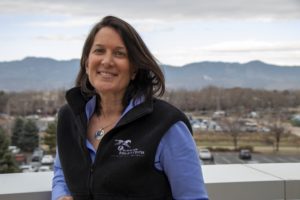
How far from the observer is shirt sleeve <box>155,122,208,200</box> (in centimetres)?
145

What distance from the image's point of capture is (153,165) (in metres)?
1.49

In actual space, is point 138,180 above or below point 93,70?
below

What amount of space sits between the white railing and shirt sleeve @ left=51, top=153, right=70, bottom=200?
0.56ft

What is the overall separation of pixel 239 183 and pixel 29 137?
25044 mm

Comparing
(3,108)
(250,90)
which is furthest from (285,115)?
(3,108)

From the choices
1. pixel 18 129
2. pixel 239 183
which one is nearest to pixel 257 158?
pixel 239 183

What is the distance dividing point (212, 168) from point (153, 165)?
1.01 metres

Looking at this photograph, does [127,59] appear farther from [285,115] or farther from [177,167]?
[285,115]

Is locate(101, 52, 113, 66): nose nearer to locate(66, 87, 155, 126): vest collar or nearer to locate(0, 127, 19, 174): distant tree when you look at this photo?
locate(66, 87, 155, 126): vest collar

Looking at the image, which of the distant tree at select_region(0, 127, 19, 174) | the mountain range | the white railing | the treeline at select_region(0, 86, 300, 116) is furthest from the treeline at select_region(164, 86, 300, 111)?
the white railing

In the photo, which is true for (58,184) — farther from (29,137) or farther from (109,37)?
(29,137)

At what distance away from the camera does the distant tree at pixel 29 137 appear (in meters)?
24.2

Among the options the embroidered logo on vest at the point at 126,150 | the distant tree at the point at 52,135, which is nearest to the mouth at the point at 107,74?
the embroidered logo on vest at the point at 126,150

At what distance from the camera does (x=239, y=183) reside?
2.17 metres
